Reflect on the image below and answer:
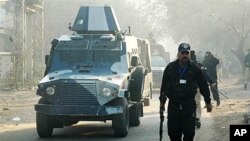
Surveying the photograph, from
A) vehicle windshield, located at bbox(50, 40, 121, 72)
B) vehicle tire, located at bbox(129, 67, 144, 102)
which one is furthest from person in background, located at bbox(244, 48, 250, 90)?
vehicle windshield, located at bbox(50, 40, 121, 72)

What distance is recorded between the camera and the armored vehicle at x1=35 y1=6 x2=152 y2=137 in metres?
11.9

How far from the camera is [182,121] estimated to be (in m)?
8.11

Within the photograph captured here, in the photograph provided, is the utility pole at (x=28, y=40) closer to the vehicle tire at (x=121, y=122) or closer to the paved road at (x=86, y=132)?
the paved road at (x=86, y=132)

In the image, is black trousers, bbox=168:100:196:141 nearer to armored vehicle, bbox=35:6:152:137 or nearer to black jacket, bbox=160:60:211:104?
black jacket, bbox=160:60:211:104

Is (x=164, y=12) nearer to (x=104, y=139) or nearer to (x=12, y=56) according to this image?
(x=12, y=56)

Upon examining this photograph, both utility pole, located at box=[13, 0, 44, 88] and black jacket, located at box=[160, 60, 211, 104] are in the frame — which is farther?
utility pole, located at box=[13, 0, 44, 88]

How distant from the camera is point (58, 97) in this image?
39.3ft

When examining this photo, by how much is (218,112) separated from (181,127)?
978 centimetres

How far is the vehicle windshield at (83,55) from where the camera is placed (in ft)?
44.2

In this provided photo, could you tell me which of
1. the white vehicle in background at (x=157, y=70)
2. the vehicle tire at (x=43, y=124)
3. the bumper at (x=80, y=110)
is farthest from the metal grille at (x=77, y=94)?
the white vehicle in background at (x=157, y=70)

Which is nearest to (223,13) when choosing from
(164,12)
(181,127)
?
(164,12)

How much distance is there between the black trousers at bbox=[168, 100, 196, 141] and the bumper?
3.79 m

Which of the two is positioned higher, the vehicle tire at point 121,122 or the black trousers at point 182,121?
the black trousers at point 182,121

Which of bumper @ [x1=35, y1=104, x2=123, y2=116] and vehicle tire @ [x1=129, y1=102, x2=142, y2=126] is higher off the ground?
bumper @ [x1=35, y1=104, x2=123, y2=116]
